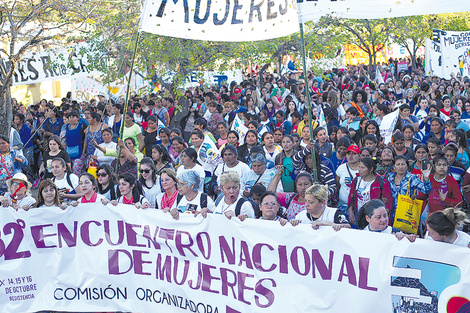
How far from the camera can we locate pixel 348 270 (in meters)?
4.84

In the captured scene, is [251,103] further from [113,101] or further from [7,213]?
[7,213]

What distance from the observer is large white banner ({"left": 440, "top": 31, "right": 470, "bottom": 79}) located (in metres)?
18.2

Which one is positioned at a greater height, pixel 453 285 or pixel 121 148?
pixel 121 148

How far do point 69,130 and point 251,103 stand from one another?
4720mm

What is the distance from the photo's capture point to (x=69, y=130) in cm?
1102

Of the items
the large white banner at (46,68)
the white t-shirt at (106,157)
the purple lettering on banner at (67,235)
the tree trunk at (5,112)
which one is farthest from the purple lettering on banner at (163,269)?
the large white banner at (46,68)

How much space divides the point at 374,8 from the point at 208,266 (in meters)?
2.57

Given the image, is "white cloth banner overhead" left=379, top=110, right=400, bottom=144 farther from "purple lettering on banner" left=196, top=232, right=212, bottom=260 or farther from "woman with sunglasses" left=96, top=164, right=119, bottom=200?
"purple lettering on banner" left=196, top=232, right=212, bottom=260

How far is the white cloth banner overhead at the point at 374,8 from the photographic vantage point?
16.9 feet

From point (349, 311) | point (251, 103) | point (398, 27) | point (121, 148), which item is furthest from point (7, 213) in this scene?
point (398, 27)

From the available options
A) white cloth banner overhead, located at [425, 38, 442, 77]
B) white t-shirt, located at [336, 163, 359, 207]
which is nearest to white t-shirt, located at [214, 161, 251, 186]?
white t-shirt, located at [336, 163, 359, 207]

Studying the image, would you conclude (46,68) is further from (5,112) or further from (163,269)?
(163,269)

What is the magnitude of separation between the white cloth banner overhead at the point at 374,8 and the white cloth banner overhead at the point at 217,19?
0.83 ft

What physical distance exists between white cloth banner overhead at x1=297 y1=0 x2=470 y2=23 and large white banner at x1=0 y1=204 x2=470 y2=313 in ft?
6.06
